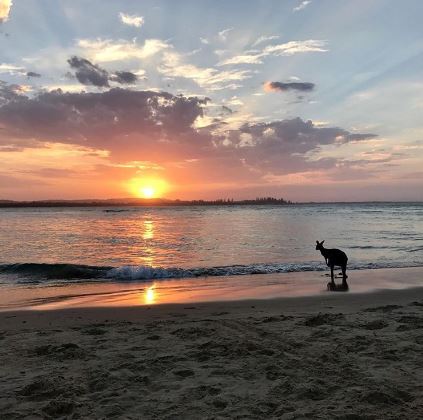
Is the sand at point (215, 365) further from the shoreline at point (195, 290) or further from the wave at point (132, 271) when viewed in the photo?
the wave at point (132, 271)

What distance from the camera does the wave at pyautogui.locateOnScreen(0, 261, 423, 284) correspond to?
1458 cm

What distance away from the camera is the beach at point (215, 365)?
400 centimetres

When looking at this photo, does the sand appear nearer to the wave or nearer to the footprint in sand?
the footprint in sand

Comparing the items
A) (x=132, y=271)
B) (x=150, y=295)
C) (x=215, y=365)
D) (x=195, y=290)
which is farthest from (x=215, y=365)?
(x=132, y=271)

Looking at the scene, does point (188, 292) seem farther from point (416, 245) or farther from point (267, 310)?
point (416, 245)

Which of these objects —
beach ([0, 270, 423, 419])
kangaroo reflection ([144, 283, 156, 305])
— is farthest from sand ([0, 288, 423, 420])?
kangaroo reflection ([144, 283, 156, 305])

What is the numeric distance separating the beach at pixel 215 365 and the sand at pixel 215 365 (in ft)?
0.04

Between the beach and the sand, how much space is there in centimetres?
1

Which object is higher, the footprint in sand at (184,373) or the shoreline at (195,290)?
the footprint in sand at (184,373)

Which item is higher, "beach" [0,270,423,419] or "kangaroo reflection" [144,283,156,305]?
"beach" [0,270,423,419]

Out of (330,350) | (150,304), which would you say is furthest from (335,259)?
(330,350)

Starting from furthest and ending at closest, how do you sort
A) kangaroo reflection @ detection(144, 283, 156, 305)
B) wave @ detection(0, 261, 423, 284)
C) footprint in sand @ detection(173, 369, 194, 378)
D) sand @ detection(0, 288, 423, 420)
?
1. wave @ detection(0, 261, 423, 284)
2. kangaroo reflection @ detection(144, 283, 156, 305)
3. footprint in sand @ detection(173, 369, 194, 378)
4. sand @ detection(0, 288, 423, 420)

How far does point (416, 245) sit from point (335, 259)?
12.5m

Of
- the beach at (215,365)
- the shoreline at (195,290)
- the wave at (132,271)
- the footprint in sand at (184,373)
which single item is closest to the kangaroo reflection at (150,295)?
the shoreline at (195,290)
